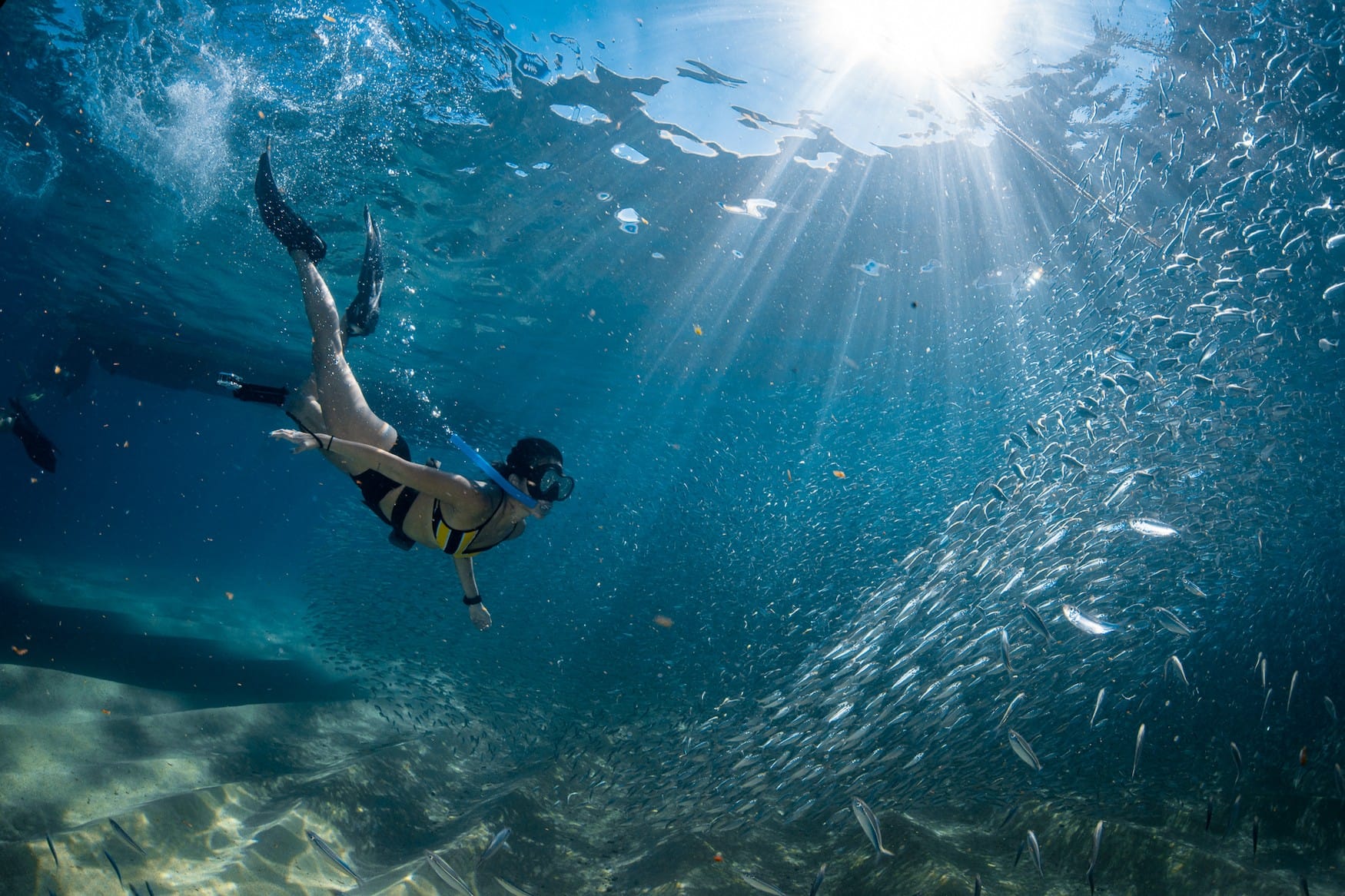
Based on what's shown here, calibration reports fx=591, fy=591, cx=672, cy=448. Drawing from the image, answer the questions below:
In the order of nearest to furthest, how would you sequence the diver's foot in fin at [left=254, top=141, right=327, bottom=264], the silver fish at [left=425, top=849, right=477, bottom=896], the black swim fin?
the silver fish at [left=425, top=849, right=477, bottom=896] < the diver's foot in fin at [left=254, top=141, right=327, bottom=264] < the black swim fin

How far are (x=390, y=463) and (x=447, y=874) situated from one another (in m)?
3.70

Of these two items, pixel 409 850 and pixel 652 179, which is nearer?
pixel 409 850

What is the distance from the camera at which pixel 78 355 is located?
2106cm

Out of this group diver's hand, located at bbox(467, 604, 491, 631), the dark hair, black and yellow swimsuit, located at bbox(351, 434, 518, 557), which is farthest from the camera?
diver's hand, located at bbox(467, 604, 491, 631)

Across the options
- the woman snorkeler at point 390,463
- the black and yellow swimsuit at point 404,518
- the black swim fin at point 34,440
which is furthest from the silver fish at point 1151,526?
the black swim fin at point 34,440

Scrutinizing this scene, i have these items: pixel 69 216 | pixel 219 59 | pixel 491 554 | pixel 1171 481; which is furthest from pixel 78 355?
pixel 1171 481

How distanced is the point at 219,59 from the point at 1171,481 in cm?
1697

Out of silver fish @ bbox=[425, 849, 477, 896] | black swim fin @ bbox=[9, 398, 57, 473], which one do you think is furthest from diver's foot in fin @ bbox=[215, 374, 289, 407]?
black swim fin @ bbox=[9, 398, 57, 473]

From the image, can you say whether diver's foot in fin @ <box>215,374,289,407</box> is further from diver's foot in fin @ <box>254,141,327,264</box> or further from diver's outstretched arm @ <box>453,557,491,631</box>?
diver's outstretched arm @ <box>453,557,491,631</box>

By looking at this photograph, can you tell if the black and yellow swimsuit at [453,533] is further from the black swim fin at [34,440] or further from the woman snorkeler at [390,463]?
the black swim fin at [34,440]

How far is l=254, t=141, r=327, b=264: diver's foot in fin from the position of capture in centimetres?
469

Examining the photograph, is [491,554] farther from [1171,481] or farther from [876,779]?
[1171,481]

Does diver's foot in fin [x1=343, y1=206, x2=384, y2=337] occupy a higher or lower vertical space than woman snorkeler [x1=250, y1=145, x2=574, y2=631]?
higher

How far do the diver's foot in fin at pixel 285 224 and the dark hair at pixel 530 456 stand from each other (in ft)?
7.26
